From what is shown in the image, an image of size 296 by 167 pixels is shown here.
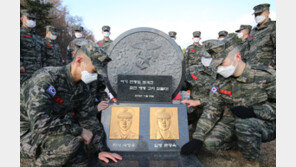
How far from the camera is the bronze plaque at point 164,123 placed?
2.71 metres

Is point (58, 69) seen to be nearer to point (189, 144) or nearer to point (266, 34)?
point (189, 144)

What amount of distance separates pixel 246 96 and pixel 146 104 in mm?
1527

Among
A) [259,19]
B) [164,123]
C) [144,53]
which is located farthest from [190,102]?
[259,19]

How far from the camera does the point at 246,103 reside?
8.63 feet

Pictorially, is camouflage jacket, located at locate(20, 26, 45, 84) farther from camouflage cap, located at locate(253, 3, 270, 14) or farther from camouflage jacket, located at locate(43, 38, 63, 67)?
camouflage cap, located at locate(253, 3, 270, 14)

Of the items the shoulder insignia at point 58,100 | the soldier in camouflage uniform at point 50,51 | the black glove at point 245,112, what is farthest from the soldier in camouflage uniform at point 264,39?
the soldier in camouflage uniform at point 50,51

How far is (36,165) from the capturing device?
2.06m

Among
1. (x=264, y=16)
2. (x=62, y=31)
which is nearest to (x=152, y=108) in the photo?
(x=264, y=16)

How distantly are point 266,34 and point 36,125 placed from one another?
5.40 metres

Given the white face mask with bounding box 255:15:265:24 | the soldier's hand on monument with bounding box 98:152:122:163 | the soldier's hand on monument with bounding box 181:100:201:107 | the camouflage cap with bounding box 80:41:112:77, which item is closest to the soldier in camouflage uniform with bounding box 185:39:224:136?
the soldier's hand on monument with bounding box 181:100:201:107

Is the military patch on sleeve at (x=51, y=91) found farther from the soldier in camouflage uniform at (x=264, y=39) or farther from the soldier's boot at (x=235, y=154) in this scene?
the soldier in camouflage uniform at (x=264, y=39)

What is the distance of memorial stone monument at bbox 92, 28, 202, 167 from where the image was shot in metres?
2.62

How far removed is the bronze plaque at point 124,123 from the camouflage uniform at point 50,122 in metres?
0.57

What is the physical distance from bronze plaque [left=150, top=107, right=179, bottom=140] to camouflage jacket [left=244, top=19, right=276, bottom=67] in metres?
3.40
